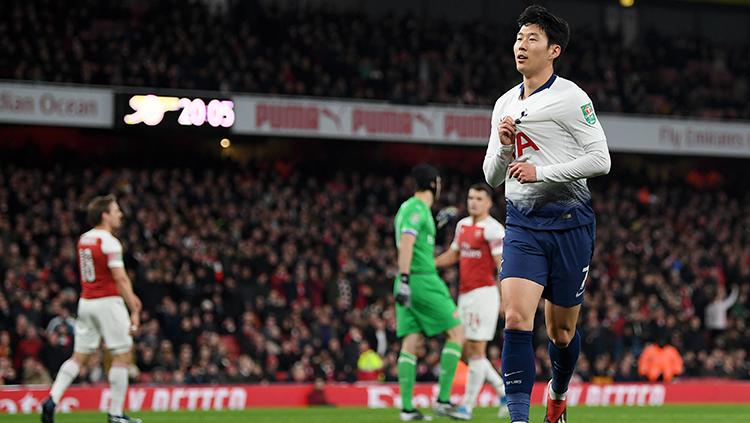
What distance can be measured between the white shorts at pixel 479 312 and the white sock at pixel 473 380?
0.89 ft

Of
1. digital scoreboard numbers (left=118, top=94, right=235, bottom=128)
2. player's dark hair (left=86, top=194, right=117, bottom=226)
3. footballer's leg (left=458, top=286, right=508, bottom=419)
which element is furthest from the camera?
digital scoreboard numbers (left=118, top=94, right=235, bottom=128)

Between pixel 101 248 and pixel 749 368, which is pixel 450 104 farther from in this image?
pixel 101 248

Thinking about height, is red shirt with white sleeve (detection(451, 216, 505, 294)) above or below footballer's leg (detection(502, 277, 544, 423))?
above

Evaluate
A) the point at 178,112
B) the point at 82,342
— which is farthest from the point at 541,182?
the point at 178,112

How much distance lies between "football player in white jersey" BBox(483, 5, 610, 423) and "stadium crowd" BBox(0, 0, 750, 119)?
61.2 feet

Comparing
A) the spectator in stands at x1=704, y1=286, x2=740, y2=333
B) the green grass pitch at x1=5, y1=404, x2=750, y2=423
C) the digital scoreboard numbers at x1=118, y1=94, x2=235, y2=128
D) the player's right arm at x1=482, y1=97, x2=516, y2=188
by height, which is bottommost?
the green grass pitch at x1=5, y1=404, x2=750, y2=423

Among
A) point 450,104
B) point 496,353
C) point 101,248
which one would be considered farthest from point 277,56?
point 101,248

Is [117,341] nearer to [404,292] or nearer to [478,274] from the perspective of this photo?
[404,292]

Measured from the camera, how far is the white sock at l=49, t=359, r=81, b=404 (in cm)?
1045

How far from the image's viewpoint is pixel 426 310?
441 inches

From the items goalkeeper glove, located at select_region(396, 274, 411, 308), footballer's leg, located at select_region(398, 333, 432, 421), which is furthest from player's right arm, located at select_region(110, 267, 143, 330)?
footballer's leg, located at select_region(398, 333, 432, 421)

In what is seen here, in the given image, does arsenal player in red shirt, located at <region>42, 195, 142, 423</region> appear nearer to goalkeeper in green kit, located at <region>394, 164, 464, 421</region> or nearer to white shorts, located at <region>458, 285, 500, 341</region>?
goalkeeper in green kit, located at <region>394, 164, 464, 421</region>

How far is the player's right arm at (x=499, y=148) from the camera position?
652 centimetres

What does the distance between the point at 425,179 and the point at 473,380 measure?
2.03 m
